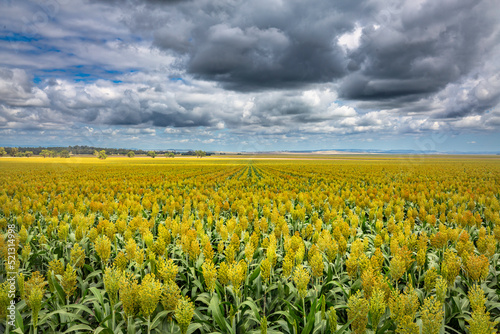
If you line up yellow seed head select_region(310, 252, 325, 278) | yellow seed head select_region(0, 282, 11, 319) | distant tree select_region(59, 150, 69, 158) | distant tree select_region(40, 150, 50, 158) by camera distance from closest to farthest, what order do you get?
yellow seed head select_region(0, 282, 11, 319), yellow seed head select_region(310, 252, 325, 278), distant tree select_region(59, 150, 69, 158), distant tree select_region(40, 150, 50, 158)

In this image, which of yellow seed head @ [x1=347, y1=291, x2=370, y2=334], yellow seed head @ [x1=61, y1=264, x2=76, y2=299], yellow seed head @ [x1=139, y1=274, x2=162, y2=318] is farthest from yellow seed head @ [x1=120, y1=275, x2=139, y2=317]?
yellow seed head @ [x1=347, y1=291, x2=370, y2=334]

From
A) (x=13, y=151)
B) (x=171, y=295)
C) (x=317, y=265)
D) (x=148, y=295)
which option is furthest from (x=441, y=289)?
(x=13, y=151)

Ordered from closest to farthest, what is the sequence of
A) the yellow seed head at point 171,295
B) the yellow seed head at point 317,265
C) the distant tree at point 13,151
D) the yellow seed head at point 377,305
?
the yellow seed head at point 377,305, the yellow seed head at point 171,295, the yellow seed head at point 317,265, the distant tree at point 13,151

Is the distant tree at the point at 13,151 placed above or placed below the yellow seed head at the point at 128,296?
above

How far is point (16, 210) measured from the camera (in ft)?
35.6

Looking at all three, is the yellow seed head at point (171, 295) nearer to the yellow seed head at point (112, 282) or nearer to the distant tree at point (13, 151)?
the yellow seed head at point (112, 282)

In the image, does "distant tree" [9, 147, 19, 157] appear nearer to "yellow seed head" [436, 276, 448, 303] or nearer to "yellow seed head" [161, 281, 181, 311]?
"yellow seed head" [161, 281, 181, 311]

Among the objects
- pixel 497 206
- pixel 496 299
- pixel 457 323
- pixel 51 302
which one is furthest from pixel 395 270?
pixel 497 206

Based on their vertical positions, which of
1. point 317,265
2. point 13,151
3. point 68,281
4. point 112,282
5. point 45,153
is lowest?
point 68,281

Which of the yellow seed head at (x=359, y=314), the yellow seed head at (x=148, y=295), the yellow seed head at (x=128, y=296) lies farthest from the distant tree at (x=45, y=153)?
the yellow seed head at (x=359, y=314)

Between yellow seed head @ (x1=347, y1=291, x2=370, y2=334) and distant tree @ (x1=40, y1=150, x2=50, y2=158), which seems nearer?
yellow seed head @ (x1=347, y1=291, x2=370, y2=334)

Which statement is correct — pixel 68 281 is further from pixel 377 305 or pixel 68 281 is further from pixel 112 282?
pixel 377 305

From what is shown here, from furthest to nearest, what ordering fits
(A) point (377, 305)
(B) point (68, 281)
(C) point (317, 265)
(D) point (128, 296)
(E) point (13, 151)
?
(E) point (13, 151) < (C) point (317, 265) < (B) point (68, 281) < (D) point (128, 296) < (A) point (377, 305)

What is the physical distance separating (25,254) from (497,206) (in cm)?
1698
